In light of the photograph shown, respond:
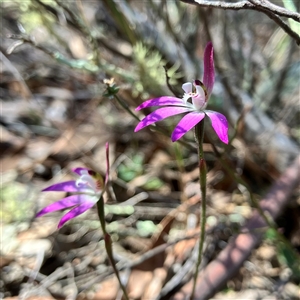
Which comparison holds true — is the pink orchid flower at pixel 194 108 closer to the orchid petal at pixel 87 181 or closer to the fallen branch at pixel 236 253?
the orchid petal at pixel 87 181

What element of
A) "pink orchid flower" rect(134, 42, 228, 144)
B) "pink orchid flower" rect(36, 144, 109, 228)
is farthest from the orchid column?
"pink orchid flower" rect(36, 144, 109, 228)

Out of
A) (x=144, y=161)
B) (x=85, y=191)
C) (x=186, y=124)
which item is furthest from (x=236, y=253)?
(x=144, y=161)

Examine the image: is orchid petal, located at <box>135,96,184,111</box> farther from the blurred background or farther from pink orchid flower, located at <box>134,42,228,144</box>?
the blurred background

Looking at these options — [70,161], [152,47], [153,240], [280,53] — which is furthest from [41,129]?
[280,53]

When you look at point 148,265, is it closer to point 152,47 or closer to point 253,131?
point 253,131

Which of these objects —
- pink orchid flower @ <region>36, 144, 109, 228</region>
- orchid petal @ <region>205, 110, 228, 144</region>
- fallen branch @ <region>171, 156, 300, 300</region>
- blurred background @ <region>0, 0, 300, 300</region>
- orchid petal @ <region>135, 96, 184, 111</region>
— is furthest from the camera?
blurred background @ <region>0, 0, 300, 300</region>

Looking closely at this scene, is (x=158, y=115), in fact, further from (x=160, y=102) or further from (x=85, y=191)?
(x=85, y=191)

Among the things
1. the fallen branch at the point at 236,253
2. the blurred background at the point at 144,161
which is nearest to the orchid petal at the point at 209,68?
the blurred background at the point at 144,161
